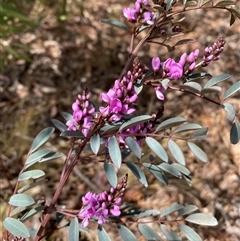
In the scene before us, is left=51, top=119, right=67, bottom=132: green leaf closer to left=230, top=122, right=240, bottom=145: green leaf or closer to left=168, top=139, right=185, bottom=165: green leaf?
left=168, top=139, right=185, bottom=165: green leaf

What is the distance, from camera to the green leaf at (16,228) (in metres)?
0.85

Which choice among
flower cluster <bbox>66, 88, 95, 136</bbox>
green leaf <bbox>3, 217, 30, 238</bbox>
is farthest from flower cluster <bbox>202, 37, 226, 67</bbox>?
green leaf <bbox>3, 217, 30, 238</bbox>

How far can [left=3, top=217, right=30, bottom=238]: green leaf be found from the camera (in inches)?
33.6

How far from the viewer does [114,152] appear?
85 centimetres

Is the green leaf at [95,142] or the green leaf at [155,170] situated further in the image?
the green leaf at [155,170]

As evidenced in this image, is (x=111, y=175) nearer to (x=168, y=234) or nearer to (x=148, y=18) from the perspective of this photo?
(x=168, y=234)

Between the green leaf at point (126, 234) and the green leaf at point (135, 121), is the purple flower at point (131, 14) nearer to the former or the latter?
the green leaf at point (135, 121)

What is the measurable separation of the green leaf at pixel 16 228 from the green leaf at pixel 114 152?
201mm

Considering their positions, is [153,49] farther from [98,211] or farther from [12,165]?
[98,211]

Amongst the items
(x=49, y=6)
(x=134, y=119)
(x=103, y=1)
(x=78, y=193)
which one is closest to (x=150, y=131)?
(x=134, y=119)

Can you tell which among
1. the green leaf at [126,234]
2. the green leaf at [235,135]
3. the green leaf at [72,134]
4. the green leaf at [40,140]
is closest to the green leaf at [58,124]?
the green leaf at [40,140]

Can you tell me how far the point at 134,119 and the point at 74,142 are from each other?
0.61 ft

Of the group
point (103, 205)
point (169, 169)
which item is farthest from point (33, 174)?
point (169, 169)

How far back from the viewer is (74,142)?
96cm
